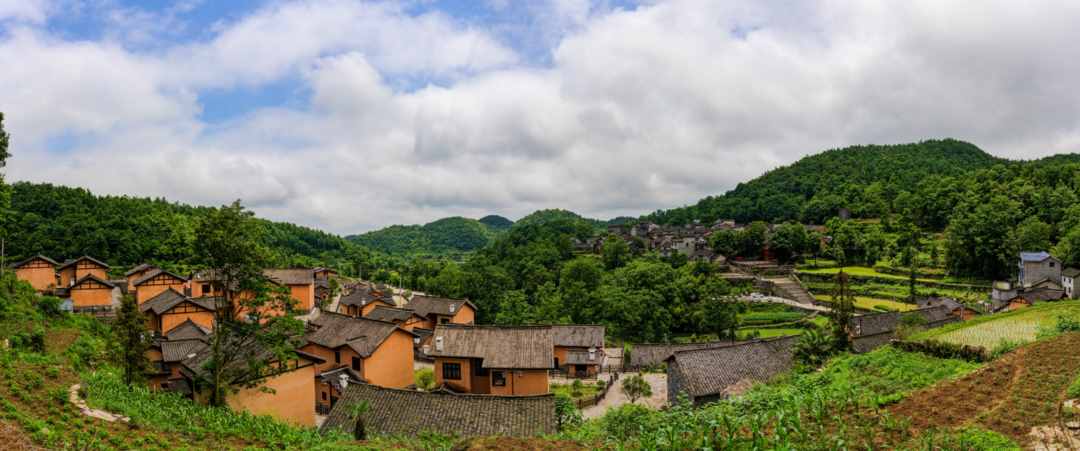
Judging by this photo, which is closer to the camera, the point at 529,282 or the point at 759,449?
the point at 759,449

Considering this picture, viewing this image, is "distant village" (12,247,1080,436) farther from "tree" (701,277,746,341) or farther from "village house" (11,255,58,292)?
"tree" (701,277,746,341)

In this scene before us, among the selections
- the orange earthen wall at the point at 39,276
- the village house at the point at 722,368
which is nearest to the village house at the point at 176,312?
the orange earthen wall at the point at 39,276

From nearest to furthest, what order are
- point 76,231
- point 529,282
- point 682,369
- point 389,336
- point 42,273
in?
1. point 682,369
2. point 389,336
3. point 42,273
4. point 76,231
5. point 529,282

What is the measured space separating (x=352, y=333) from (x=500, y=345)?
821cm

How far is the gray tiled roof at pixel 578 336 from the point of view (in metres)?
41.1

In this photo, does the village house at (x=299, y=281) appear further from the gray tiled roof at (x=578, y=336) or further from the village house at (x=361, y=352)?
the gray tiled roof at (x=578, y=336)

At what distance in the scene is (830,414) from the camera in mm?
9633

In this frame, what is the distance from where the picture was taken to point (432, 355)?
91.0 feet

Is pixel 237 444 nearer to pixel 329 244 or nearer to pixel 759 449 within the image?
pixel 759 449

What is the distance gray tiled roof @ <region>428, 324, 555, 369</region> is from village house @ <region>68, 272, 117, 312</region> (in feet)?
83.2

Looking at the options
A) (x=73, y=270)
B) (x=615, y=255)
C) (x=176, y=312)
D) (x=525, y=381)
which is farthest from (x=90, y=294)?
(x=615, y=255)

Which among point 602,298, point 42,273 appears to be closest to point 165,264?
point 42,273

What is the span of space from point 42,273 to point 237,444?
1675 inches

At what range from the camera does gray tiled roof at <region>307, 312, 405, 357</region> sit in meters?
28.3
